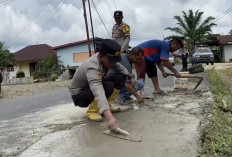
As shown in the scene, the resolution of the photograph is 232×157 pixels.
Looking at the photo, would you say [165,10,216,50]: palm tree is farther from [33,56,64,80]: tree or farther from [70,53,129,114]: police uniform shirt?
[70,53,129,114]: police uniform shirt

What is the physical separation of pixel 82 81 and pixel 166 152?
5.08ft

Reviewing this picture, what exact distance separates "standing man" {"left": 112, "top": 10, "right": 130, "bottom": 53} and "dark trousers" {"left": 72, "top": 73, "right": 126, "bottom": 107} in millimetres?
1498

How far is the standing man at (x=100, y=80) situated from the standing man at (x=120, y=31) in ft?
4.54

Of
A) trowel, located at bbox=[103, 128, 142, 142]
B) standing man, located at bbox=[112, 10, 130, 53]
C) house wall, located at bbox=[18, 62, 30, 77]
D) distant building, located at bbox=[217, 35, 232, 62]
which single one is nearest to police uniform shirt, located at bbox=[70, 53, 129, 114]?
trowel, located at bbox=[103, 128, 142, 142]

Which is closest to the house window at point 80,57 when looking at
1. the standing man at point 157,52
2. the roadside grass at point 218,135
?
the standing man at point 157,52

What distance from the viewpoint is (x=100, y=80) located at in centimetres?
354

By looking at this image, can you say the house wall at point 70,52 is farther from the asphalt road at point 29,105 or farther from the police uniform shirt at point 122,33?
the police uniform shirt at point 122,33

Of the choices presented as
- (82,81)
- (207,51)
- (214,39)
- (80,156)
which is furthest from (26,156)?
(214,39)

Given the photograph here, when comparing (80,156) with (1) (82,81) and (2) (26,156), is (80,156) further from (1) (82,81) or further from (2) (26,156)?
(1) (82,81)

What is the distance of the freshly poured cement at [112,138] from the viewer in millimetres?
3051

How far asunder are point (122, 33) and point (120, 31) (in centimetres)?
5

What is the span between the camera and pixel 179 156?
2.83 metres

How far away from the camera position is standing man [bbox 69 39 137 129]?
333 cm

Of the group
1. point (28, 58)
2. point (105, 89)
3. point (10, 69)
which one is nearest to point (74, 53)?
point (28, 58)
